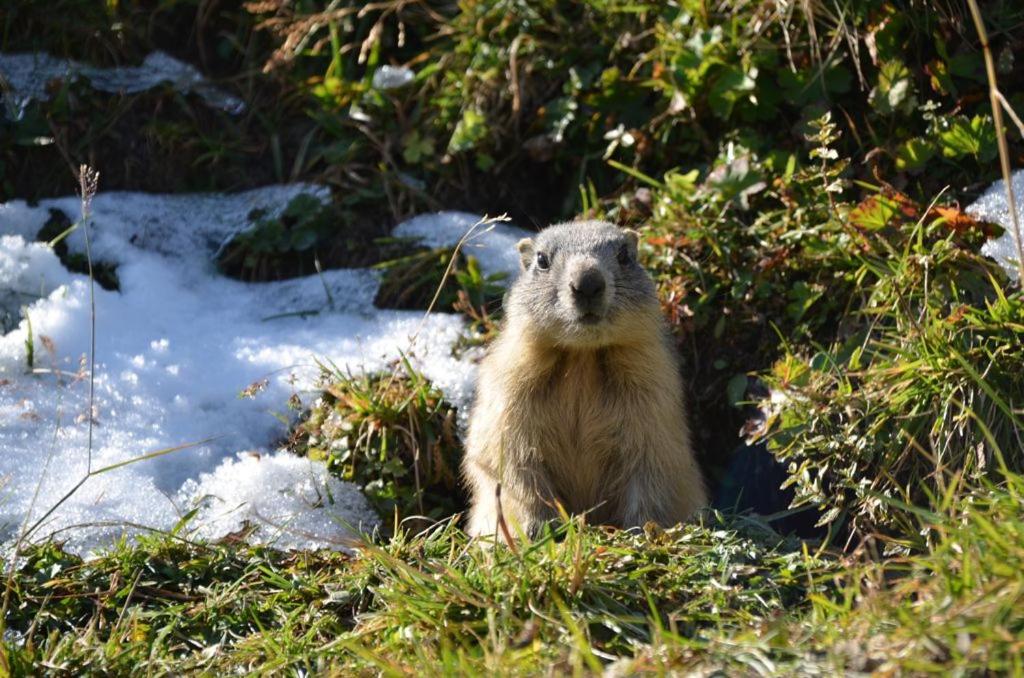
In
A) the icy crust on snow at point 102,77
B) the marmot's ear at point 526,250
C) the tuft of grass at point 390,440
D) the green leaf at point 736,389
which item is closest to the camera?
the marmot's ear at point 526,250

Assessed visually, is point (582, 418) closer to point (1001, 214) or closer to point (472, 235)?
point (472, 235)

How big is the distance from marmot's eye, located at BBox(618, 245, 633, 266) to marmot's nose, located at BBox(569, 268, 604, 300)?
460 millimetres

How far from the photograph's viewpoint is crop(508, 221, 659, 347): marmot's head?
5270mm

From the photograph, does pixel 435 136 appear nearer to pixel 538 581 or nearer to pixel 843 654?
pixel 538 581

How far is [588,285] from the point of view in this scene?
520cm

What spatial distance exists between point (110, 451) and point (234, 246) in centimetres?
218

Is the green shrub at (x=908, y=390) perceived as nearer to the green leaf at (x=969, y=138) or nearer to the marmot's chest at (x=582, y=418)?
the green leaf at (x=969, y=138)

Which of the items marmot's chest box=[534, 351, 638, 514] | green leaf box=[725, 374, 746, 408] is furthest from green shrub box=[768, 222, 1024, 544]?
marmot's chest box=[534, 351, 638, 514]

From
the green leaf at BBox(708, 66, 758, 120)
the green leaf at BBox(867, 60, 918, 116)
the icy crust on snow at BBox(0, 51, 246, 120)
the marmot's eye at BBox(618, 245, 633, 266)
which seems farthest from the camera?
the icy crust on snow at BBox(0, 51, 246, 120)

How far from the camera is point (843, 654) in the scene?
3.31m

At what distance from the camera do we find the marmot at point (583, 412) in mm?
5461

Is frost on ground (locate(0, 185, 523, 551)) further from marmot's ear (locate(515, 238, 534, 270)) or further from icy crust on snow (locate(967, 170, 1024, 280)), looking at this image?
icy crust on snow (locate(967, 170, 1024, 280))

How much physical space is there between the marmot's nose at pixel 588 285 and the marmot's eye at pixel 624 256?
18.1 inches

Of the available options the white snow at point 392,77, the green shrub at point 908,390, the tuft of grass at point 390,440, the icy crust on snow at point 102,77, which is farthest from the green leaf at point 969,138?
the icy crust on snow at point 102,77
